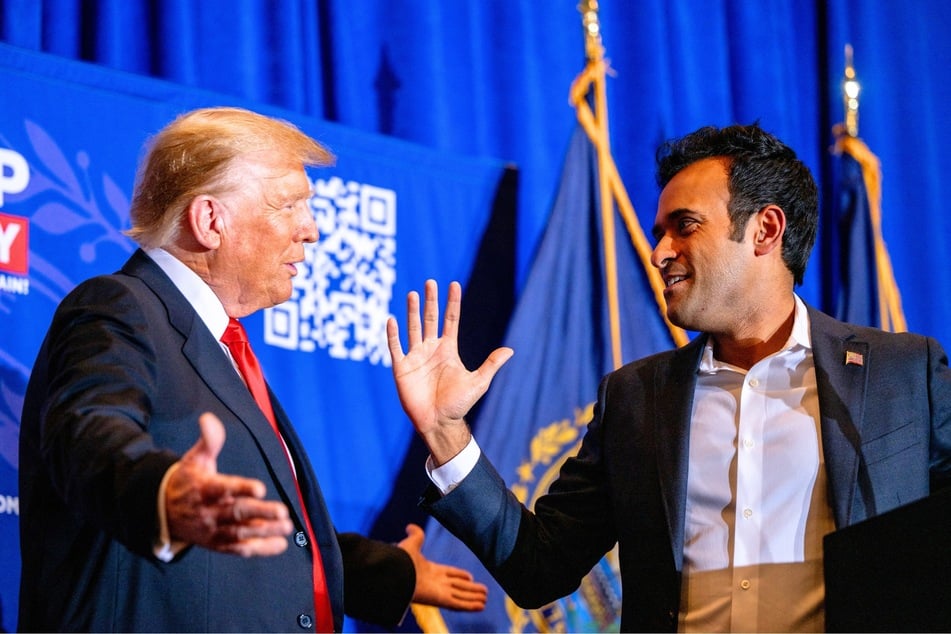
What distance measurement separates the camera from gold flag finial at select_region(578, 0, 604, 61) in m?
4.12

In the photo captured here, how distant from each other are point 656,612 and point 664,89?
2.50 metres

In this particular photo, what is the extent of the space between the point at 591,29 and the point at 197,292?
2.39m

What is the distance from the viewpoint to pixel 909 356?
7.64ft

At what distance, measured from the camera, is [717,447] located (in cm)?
239

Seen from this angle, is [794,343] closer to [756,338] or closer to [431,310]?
[756,338]

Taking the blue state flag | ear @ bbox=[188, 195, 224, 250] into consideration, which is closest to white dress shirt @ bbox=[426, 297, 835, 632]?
ear @ bbox=[188, 195, 224, 250]

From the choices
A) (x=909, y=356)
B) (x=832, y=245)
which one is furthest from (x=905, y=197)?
(x=909, y=356)

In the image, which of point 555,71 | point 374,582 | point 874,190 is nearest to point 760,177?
point 374,582

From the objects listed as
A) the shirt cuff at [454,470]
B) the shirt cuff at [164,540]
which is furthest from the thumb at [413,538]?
the shirt cuff at [164,540]

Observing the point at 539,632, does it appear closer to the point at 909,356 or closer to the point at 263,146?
the point at 909,356

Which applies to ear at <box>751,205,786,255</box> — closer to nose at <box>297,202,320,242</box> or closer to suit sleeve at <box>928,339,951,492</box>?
suit sleeve at <box>928,339,951,492</box>

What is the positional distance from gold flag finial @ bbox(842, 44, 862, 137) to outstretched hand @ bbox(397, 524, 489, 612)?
8.73 ft

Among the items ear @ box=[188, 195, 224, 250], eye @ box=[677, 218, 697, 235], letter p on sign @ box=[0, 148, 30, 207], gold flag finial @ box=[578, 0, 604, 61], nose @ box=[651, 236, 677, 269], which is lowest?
ear @ box=[188, 195, 224, 250]

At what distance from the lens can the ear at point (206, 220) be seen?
2170 millimetres
